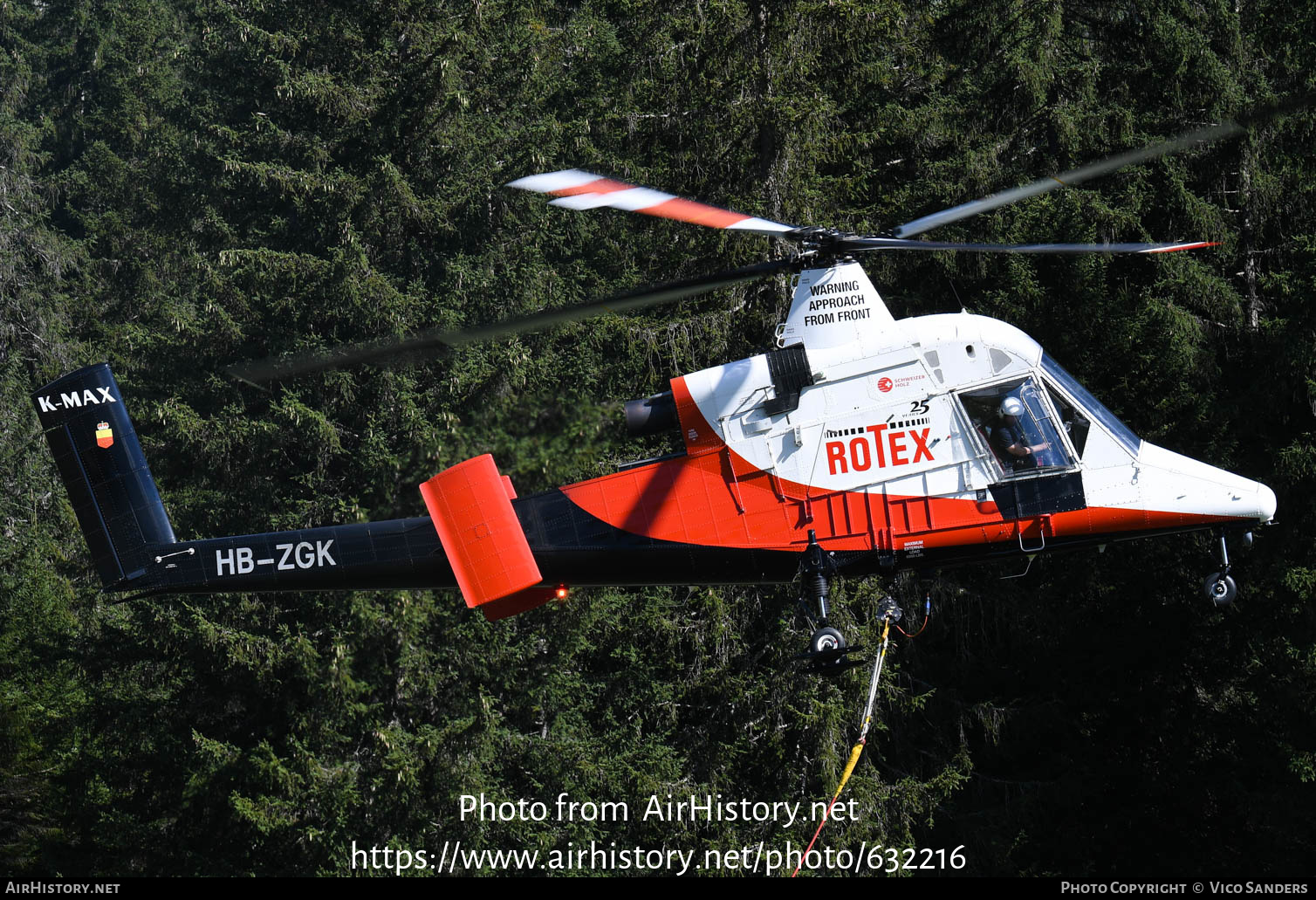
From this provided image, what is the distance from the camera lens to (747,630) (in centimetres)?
1922

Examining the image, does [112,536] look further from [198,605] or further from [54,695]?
[54,695]

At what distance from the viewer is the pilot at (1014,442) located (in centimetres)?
1216

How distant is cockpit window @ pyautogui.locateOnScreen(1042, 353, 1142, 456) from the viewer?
1227 cm

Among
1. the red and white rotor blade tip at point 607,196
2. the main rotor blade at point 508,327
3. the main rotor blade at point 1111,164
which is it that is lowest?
the main rotor blade at point 1111,164

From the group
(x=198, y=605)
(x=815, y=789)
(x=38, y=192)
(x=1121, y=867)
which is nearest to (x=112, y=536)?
(x=198, y=605)

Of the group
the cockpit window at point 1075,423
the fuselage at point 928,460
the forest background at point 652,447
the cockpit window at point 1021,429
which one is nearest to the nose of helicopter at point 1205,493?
the fuselage at point 928,460

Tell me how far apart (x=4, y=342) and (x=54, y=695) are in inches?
451

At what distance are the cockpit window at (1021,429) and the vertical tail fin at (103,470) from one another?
7.59 m

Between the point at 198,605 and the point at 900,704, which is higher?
the point at 198,605

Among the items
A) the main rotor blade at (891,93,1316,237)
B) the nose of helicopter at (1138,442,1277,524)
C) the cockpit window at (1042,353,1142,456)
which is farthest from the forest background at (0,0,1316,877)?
the nose of helicopter at (1138,442,1277,524)

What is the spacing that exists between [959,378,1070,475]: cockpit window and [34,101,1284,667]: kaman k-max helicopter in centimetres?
1

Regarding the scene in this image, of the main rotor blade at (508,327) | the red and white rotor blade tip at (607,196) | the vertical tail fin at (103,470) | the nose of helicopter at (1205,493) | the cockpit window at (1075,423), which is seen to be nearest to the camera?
the red and white rotor blade tip at (607,196)

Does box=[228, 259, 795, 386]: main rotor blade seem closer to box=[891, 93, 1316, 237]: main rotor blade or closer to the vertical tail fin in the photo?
box=[891, 93, 1316, 237]: main rotor blade

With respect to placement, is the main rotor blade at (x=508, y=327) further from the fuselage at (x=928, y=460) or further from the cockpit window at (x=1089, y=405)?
the cockpit window at (x=1089, y=405)
